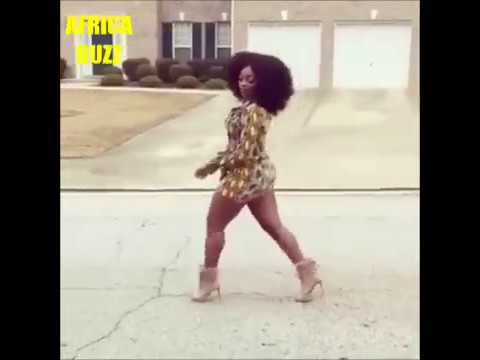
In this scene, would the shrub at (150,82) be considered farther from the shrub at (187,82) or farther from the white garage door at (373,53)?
the white garage door at (373,53)

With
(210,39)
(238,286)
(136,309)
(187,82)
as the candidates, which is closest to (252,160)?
(238,286)

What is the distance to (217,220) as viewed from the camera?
156 inches

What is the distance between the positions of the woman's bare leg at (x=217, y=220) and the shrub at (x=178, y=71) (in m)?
19.3

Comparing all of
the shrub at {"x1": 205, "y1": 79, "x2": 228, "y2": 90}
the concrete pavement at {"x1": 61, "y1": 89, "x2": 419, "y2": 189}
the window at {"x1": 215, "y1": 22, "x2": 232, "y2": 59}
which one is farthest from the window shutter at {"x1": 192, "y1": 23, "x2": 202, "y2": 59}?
the concrete pavement at {"x1": 61, "y1": 89, "x2": 419, "y2": 189}

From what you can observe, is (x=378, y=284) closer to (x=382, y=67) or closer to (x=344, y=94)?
(x=344, y=94)

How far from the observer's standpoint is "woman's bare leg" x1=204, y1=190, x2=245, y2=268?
3.90 m

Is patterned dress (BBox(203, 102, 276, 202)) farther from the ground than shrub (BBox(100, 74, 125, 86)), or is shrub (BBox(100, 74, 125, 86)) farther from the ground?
shrub (BBox(100, 74, 125, 86))

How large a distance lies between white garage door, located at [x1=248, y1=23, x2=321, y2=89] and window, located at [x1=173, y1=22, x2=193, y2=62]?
4.68 m

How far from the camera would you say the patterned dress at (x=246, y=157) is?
3771 millimetres

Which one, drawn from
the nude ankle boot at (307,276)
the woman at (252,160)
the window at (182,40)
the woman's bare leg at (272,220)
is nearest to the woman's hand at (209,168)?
the woman at (252,160)

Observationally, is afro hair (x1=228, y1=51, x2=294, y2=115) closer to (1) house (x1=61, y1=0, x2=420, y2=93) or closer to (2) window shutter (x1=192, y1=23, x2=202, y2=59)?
(1) house (x1=61, y1=0, x2=420, y2=93)

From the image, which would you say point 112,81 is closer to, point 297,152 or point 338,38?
point 338,38

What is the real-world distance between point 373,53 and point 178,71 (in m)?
6.90

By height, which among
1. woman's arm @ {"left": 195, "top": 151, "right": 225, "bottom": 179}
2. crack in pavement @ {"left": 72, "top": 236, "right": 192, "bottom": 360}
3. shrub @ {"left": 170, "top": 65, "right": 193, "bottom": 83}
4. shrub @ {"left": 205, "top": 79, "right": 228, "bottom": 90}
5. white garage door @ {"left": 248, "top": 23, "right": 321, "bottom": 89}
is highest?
white garage door @ {"left": 248, "top": 23, "right": 321, "bottom": 89}
